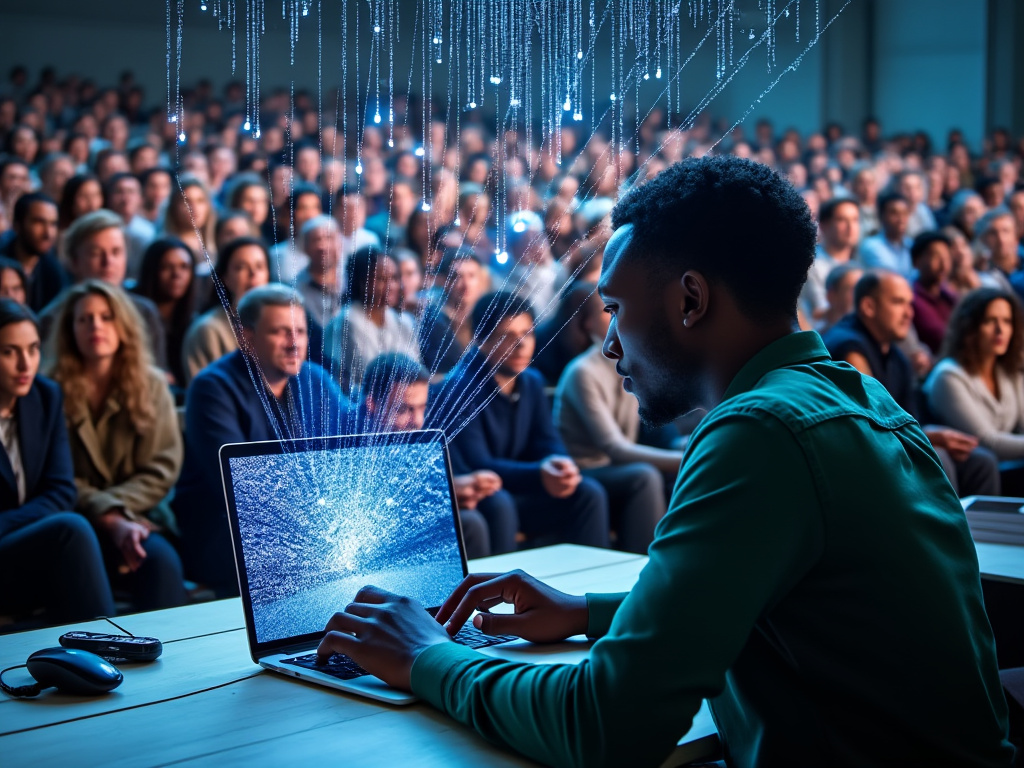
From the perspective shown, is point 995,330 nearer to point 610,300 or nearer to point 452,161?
point 610,300

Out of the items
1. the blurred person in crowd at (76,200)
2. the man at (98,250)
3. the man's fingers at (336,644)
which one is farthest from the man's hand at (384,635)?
the blurred person in crowd at (76,200)

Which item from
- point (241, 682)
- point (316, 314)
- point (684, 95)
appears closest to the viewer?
point (241, 682)

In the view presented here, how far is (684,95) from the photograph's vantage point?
13398 mm

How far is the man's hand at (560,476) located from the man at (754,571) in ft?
7.83

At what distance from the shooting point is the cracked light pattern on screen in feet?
4.54

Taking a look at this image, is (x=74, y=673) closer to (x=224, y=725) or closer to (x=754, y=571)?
(x=224, y=725)

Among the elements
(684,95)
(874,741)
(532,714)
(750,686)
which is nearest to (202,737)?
(532,714)

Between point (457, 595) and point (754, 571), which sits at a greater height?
point (754, 571)

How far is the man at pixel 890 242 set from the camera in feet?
20.6

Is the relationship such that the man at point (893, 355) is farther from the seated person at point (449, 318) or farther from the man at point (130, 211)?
the man at point (130, 211)

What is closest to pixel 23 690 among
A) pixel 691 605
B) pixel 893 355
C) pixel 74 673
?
pixel 74 673

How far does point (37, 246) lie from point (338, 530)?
3757 mm

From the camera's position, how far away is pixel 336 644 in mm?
1263

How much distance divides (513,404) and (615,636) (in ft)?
9.48
